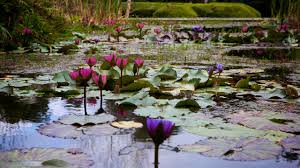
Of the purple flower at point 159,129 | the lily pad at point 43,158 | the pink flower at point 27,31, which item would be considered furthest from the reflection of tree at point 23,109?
the pink flower at point 27,31

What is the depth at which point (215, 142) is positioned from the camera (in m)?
1.12

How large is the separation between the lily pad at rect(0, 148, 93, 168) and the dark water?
0.12ft

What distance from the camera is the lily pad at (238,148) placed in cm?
102

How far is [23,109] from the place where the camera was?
153cm

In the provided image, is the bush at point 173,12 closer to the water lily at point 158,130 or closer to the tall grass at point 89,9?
the tall grass at point 89,9

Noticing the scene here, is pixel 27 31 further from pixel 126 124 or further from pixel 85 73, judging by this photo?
pixel 126 124

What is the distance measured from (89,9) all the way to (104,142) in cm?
681

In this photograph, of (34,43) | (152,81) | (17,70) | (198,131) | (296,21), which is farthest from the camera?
(296,21)

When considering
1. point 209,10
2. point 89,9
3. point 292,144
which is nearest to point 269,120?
point 292,144

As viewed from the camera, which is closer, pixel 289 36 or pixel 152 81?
pixel 152 81

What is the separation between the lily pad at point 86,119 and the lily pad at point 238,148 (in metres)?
0.33

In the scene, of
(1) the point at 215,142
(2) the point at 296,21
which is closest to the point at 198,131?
(1) the point at 215,142

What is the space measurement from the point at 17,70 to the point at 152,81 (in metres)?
0.96

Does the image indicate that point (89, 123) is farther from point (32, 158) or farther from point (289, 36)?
point (289, 36)
